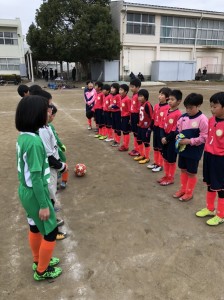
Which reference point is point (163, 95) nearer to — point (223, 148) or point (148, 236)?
point (223, 148)

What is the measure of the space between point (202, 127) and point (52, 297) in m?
2.87

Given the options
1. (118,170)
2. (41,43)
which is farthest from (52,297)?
(41,43)

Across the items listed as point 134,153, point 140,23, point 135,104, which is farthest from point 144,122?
point 140,23

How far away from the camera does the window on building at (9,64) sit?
108 ft

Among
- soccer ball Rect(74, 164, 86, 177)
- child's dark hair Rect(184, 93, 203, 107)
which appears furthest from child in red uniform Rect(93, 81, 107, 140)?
child's dark hair Rect(184, 93, 203, 107)

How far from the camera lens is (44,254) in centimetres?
260

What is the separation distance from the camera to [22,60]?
33.5 metres

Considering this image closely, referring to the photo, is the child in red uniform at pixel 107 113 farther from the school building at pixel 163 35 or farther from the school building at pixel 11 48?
the school building at pixel 11 48

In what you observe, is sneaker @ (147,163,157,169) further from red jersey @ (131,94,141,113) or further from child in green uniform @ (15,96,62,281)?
child in green uniform @ (15,96,62,281)

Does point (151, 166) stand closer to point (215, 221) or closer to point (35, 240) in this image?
point (215, 221)

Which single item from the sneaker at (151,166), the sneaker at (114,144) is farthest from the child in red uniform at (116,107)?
the sneaker at (151,166)

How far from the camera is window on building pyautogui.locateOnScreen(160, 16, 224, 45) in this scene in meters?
32.7

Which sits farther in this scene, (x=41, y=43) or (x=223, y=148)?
(x=41, y=43)

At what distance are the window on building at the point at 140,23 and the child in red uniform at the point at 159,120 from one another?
28.6 meters
